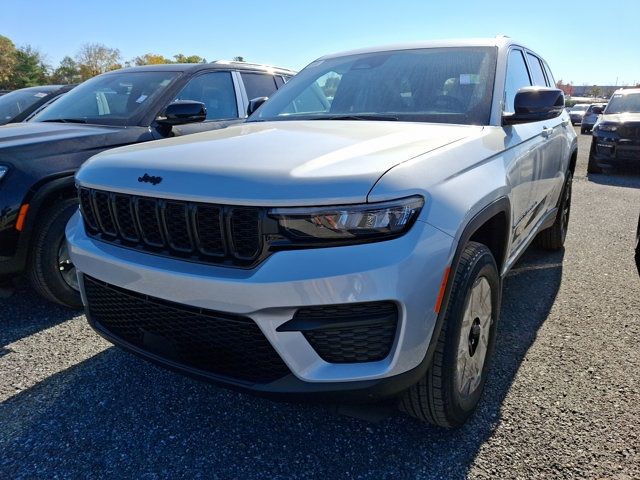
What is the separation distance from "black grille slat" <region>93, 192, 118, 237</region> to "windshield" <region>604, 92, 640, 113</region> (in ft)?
39.5

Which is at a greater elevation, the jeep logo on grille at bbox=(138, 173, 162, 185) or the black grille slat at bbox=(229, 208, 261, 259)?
the jeep logo on grille at bbox=(138, 173, 162, 185)

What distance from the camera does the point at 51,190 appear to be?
3.26 metres

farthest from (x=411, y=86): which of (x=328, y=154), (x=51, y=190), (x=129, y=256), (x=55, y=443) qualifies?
(x=55, y=443)

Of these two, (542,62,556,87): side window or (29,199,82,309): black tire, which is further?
(542,62,556,87): side window

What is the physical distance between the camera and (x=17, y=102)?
649cm

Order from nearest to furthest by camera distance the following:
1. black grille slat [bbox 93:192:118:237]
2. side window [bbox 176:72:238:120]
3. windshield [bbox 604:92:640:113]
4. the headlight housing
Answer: black grille slat [bbox 93:192:118:237], side window [bbox 176:72:238:120], the headlight housing, windshield [bbox 604:92:640:113]

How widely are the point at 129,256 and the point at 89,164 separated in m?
0.60

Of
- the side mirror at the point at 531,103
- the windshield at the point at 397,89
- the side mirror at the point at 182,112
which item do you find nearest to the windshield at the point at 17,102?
the side mirror at the point at 182,112

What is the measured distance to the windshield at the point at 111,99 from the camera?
4.11 m

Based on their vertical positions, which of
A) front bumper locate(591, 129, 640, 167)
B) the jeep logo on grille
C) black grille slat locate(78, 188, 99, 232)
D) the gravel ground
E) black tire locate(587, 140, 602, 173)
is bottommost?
black tire locate(587, 140, 602, 173)

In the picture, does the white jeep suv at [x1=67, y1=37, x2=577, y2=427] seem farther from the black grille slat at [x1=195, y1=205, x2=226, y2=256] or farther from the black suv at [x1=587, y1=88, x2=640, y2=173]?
the black suv at [x1=587, y1=88, x2=640, y2=173]

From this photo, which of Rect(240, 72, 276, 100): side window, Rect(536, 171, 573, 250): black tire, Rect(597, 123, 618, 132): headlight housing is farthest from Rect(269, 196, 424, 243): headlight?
Rect(597, 123, 618, 132): headlight housing

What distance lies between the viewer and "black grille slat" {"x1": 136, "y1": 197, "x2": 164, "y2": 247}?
1.98 m

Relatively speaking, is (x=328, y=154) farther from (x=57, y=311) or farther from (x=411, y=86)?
(x=57, y=311)
